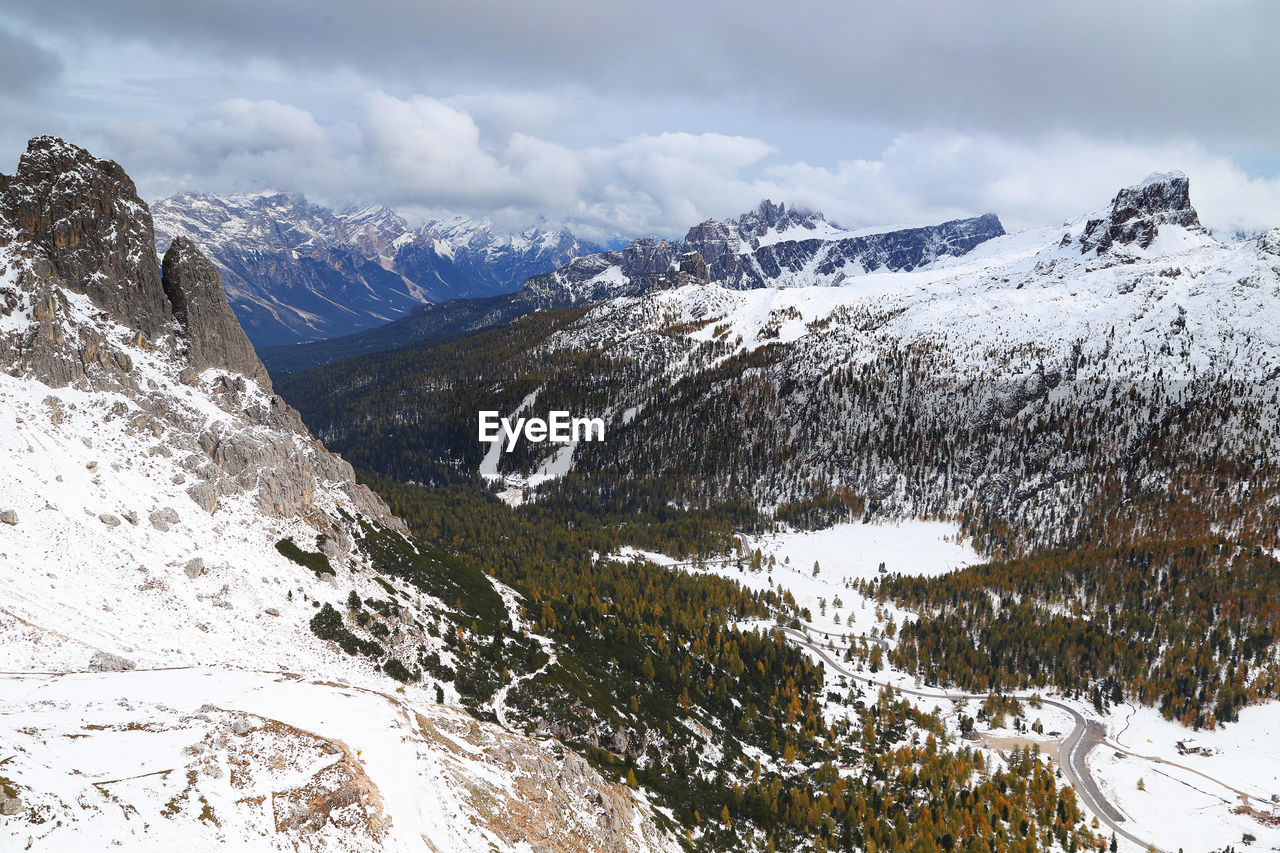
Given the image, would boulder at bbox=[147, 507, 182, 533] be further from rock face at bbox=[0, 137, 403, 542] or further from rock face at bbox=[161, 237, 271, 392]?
rock face at bbox=[161, 237, 271, 392]

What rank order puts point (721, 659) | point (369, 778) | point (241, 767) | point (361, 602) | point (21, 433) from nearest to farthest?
1. point (241, 767)
2. point (369, 778)
3. point (21, 433)
4. point (361, 602)
5. point (721, 659)


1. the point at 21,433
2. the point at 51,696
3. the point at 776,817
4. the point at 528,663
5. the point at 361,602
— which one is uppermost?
the point at 21,433

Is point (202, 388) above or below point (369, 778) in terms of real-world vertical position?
above

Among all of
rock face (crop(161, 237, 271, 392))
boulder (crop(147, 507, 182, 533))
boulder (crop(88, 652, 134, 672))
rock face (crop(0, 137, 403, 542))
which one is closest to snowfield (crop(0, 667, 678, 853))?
boulder (crop(88, 652, 134, 672))

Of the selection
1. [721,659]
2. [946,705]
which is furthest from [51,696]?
[946,705]

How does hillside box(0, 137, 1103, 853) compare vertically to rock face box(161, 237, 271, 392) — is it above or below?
below

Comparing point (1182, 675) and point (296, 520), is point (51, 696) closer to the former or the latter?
point (296, 520)
